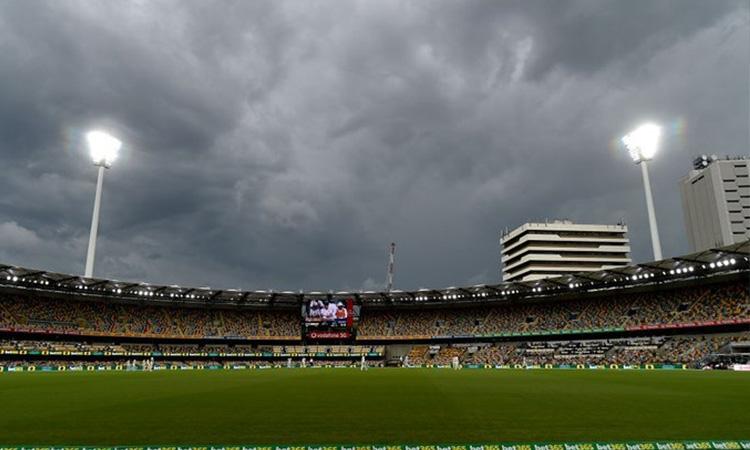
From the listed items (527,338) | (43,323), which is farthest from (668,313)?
(43,323)

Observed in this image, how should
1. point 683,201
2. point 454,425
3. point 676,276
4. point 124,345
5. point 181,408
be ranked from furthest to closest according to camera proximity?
point 683,201, point 124,345, point 676,276, point 181,408, point 454,425

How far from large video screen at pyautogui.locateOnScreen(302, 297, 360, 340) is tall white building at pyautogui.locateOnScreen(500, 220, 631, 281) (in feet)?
248

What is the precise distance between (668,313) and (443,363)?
38.1 m

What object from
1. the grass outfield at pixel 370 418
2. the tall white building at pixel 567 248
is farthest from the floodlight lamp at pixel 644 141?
the tall white building at pixel 567 248

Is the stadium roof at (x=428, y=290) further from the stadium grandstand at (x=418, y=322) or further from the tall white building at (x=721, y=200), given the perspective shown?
the tall white building at (x=721, y=200)

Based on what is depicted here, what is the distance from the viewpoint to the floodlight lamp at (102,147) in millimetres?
70500

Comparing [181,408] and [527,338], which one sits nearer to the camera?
[181,408]

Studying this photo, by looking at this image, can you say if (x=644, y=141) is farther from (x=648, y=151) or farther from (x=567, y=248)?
(x=567, y=248)

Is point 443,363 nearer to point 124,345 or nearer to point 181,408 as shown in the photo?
point 124,345

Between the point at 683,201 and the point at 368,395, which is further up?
the point at 683,201

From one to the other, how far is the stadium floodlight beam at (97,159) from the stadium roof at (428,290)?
150 inches

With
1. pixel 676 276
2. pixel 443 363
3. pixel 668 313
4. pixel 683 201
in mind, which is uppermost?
pixel 683 201

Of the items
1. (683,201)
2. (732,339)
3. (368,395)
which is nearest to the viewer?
(368,395)

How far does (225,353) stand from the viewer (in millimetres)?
86688
